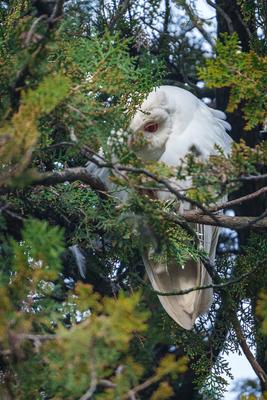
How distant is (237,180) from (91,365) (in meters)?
0.58

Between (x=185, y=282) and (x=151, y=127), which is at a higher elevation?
(x=151, y=127)

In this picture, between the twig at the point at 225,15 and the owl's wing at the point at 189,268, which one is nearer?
the owl's wing at the point at 189,268

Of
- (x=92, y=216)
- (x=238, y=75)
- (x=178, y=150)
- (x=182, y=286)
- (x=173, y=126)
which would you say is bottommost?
(x=238, y=75)

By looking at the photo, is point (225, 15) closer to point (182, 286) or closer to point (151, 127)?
point (151, 127)

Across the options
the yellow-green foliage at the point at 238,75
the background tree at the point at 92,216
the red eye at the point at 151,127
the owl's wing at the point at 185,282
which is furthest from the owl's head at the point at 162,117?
the yellow-green foliage at the point at 238,75

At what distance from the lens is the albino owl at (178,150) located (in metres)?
3.61

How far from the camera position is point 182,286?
3742mm

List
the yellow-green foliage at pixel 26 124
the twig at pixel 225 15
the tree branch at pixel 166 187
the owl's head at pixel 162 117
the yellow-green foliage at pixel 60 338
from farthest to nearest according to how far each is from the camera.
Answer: the twig at pixel 225 15
the owl's head at pixel 162 117
the tree branch at pixel 166 187
the yellow-green foliage at pixel 26 124
the yellow-green foliage at pixel 60 338

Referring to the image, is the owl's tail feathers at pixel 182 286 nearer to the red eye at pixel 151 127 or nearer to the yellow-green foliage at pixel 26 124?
the red eye at pixel 151 127

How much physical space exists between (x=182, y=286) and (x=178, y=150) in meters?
0.48

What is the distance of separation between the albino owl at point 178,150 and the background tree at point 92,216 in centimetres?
8

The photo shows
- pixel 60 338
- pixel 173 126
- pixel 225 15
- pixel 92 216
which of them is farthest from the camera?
pixel 225 15

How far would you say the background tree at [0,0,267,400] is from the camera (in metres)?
2.06

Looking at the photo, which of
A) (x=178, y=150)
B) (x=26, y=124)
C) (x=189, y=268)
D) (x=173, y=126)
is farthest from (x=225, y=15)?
(x=26, y=124)
